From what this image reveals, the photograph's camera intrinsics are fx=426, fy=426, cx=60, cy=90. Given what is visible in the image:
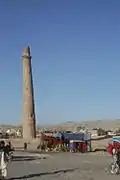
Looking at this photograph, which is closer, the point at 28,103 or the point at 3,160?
the point at 3,160

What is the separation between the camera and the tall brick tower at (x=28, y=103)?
202 feet

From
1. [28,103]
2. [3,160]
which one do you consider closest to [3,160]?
[3,160]

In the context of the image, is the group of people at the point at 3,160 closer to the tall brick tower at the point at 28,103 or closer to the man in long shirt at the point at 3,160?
the man in long shirt at the point at 3,160

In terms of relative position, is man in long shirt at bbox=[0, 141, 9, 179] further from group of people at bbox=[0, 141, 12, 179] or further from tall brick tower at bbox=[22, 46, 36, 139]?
tall brick tower at bbox=[22, 46, 36, 139]

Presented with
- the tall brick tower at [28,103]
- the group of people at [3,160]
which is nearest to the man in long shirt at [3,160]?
the group of people at [3,160]

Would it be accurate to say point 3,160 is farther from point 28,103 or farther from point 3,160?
point 28,103

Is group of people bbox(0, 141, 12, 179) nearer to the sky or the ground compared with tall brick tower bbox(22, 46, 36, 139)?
nearer to the ground

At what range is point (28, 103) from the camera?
6166cm

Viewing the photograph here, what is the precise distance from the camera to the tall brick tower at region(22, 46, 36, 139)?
202 feet

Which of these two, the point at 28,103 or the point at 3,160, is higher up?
the point at 28,103

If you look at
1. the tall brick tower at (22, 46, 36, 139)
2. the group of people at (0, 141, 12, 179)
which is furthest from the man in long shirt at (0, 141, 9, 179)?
the tall brick tower at (22, 46, 36, 139)

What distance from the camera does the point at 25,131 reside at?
62.2m

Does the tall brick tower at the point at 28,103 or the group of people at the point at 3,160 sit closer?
the group of people at the point at 3,160

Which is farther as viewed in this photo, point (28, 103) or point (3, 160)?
point (28, 103)
